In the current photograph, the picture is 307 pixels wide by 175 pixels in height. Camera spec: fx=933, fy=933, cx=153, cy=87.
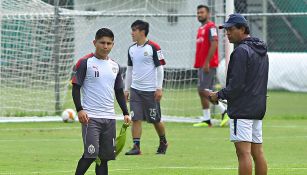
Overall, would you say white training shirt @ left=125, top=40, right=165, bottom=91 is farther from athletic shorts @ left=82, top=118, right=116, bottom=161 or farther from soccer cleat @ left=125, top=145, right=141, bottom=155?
athletic shorts @ left=82, top=118, right=116, bottom=161

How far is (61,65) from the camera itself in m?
21.3

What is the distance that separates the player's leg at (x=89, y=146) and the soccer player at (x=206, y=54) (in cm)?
825

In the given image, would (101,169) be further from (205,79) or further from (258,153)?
(205,79)

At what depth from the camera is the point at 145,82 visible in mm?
14789

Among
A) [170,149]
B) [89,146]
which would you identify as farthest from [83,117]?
[170,149]

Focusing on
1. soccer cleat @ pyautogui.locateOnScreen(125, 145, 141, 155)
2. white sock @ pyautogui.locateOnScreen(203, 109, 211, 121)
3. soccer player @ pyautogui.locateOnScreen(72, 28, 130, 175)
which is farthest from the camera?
white sock @ pyautogui.locateOnScreen(203, 109, 211, 121)

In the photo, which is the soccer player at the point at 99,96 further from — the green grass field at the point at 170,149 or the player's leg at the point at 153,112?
the player's leg at the point at 153,112

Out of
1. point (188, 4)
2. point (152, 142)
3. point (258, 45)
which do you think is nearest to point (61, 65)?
point (188, 4)

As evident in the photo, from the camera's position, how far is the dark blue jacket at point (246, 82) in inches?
389

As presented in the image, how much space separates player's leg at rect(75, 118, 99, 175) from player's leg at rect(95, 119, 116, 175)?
0.40ft

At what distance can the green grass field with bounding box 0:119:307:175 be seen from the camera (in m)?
12.2

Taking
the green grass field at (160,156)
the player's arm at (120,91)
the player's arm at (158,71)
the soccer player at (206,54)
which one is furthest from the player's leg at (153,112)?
the soccer player at (206,54)

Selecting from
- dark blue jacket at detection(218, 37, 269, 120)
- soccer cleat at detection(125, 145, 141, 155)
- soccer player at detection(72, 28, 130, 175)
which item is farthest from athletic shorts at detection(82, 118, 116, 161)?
soccer cleat at detection(125, 145, 141, 155)

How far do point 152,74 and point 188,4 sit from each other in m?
9.25
